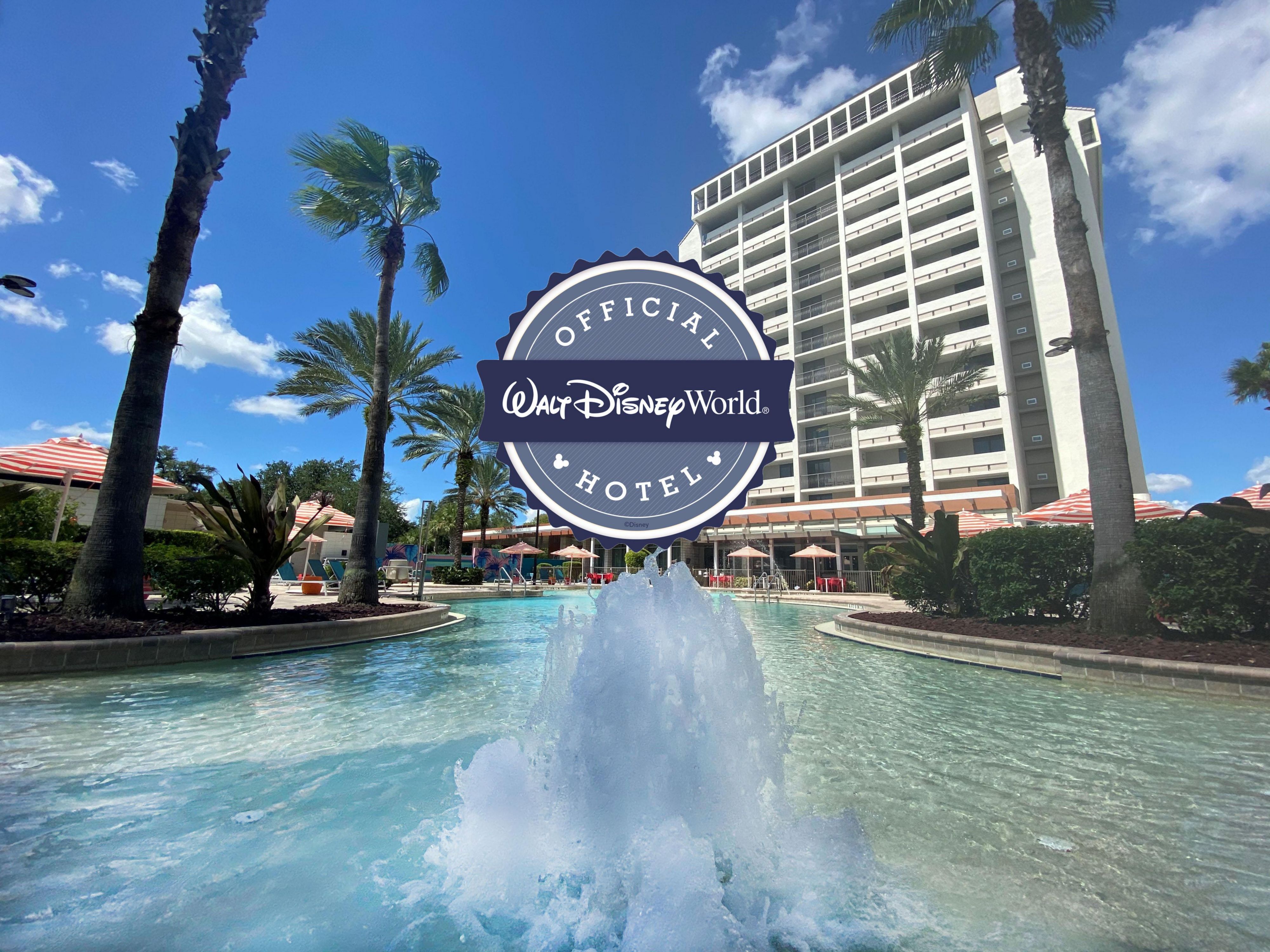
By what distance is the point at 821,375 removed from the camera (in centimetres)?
3722

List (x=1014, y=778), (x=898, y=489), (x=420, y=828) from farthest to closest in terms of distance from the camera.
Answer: (x=898, y=489) → (x=1014, y=778) → (x=420, y=828)

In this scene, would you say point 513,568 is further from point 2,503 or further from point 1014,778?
point 1014,778

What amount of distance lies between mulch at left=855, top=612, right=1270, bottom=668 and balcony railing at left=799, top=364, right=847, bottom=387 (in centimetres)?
2885

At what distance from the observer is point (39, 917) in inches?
73.6

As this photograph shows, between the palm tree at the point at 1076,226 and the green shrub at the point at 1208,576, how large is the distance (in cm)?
41

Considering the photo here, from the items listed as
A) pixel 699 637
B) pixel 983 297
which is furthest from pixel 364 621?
pixel 983 297

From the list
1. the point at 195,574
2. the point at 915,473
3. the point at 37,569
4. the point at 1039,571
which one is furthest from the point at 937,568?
the point at 37,569

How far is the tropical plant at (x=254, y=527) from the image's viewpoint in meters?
8.18

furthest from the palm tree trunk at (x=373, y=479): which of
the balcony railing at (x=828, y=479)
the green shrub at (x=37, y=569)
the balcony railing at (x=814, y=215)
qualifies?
the balcony railing at (x=814, y=215)

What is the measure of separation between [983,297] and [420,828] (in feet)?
121

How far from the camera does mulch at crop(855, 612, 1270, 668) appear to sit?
19.4ft

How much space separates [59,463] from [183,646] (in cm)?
735

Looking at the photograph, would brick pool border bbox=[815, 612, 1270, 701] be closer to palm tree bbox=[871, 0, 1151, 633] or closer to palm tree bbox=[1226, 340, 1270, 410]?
palm tree bbox=[871, 0, 1151, 633]

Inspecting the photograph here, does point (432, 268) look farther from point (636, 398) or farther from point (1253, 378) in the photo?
point (1253, 378)
